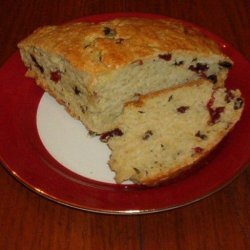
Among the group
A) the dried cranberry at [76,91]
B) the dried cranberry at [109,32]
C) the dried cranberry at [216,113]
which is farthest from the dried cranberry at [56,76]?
the dried cranberry at [216,113]

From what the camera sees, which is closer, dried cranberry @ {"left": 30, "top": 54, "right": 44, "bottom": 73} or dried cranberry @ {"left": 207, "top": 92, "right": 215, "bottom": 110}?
dried cranberry @ {"left": 207, "top": 92, "right": 215, "bottom": 110}

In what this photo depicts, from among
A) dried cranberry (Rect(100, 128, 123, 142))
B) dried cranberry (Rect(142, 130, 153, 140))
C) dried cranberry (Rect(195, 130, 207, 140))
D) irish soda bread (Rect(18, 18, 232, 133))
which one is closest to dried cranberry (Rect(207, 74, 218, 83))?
irish soda bread (Rect(18, 18, 232, 133))

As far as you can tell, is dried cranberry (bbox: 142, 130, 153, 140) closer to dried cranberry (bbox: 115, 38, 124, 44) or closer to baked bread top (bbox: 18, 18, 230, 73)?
baked bread top (bbox: 18, 18, 230, 73)

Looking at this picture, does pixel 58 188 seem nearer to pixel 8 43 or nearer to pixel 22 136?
pixel 22 136

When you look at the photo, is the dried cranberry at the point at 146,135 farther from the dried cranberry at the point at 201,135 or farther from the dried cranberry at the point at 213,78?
the dried cranberry at the point at 213,78

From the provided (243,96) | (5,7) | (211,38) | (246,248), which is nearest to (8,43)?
(5,7)

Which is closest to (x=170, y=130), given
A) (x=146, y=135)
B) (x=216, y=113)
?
(x=146, y=135)

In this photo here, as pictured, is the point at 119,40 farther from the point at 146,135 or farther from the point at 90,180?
the point at 90,180
